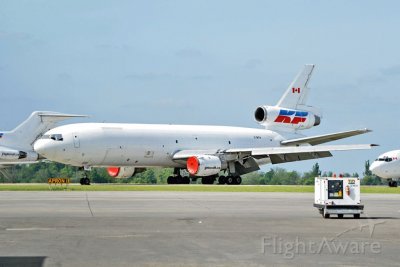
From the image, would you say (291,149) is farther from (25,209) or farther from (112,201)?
(25,209)

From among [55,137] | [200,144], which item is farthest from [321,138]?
[55,137]

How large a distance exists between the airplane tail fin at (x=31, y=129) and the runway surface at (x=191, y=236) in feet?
170

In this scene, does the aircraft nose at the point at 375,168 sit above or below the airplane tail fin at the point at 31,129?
below

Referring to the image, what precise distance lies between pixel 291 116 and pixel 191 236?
192 ft

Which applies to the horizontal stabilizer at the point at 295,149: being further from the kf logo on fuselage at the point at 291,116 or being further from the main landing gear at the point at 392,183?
the main landing gear at the point at 392,183

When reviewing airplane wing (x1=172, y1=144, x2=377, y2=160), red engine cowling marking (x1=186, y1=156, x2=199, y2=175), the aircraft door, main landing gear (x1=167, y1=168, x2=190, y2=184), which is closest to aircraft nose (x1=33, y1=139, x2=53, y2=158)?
the aircraft door

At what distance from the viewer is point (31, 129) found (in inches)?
3221

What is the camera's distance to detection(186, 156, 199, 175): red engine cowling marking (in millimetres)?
63816

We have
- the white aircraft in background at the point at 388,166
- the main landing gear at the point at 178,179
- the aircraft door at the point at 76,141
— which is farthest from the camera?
the white aircraft in background at the point at 388,166

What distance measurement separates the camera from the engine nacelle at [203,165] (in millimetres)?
63859

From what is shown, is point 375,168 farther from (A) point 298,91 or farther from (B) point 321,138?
(A) point 298,91

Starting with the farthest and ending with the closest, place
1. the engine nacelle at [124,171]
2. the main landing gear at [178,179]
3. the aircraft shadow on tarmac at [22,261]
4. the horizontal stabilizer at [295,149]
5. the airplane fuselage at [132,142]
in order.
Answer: the engine nacelle at [124,171] → the main landing gear at [178,179] → the horizontal stabilizer at [295,149] → the airplane fuselage at [132,142] → the aircraft shadow on tarmac at [22,261]

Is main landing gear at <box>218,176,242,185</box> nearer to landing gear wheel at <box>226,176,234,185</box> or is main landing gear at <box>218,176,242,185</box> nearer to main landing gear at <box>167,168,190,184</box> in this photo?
landing gear wheel at <box>226,176,234,185</box>

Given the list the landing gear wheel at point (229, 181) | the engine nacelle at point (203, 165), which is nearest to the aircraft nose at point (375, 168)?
the landing gear wheel at point (229, 181)
